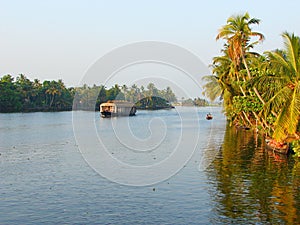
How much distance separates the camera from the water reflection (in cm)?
1988

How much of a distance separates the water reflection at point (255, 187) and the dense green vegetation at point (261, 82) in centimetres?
280

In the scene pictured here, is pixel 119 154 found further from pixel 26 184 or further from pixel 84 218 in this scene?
pixel 84 218

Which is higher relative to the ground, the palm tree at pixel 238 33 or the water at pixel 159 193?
the palm tree at pixel 238 33

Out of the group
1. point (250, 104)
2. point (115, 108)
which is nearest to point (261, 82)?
point (250, 104)

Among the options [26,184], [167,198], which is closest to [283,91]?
[167,198]

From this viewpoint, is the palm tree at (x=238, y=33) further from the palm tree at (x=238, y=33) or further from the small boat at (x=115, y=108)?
the small boat at (x=115, y=108)

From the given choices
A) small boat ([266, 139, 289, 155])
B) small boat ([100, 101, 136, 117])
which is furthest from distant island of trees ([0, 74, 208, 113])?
small boat ([266, 139, 289, 155])

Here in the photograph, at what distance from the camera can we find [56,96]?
571 feet

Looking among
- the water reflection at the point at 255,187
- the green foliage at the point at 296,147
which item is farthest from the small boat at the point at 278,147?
the green foliage at the point at 296,147

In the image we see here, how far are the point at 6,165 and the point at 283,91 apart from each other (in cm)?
2355

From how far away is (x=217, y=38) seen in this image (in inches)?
1906

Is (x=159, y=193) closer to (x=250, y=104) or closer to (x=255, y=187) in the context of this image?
(x=255, y=187)

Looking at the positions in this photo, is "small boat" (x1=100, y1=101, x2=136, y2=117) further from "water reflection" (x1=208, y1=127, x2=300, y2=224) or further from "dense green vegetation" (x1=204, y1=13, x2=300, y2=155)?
"water reflection" (x1=208, y1=127, x2=300, y2=224)

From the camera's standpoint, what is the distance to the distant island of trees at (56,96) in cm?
14412
